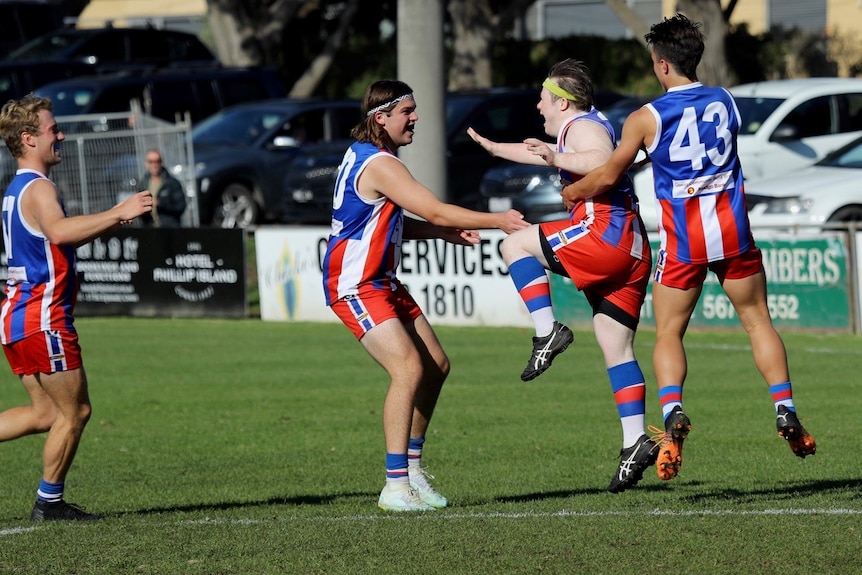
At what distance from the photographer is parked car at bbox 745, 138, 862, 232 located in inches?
666

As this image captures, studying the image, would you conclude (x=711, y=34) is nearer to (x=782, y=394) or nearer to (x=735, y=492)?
(x=735, y=492)

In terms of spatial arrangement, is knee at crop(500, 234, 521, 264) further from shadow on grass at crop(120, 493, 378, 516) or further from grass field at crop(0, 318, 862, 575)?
shadow on grass at crop(120, 493, 378, 516)

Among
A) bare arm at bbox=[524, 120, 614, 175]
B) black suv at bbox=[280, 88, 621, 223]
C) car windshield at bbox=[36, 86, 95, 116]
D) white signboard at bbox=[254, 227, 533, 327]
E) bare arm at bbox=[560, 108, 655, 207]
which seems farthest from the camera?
car windshield at bbox=[36, 86, 95, 116]

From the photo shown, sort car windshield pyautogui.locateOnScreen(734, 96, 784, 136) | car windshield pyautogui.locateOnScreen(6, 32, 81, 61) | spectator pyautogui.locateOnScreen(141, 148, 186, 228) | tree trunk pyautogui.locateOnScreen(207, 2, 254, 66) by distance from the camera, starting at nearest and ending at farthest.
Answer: car windshield pyautogui.locateOnScreen(734, 96, 784, 136)
spectator pyautogui.locateOnScreen(141, 148, 186, 228)
car windshield pyautogui.locateOnScreen(6, 32, 81, 61)
tree trunk pyautogui.locateOnScreen(207, 2, 254, 66)

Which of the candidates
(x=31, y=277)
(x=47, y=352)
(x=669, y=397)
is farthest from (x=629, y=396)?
(x=31, y=277)

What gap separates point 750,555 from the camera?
605cm

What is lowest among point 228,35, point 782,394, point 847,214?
point 847,214

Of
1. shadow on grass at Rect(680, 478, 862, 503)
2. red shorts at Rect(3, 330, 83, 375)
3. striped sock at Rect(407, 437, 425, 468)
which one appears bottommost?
shadow on grass at Rect(680, 478, 862, 503)

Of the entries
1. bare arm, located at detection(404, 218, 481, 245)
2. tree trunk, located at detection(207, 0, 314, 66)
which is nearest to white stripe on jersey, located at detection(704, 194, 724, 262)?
bare arm, located at detection(404, 218, 481, 245)

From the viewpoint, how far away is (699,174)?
23.3ft

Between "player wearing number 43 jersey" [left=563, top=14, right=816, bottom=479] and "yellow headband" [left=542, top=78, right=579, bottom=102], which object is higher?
"yellow headband" [left=542, top=78, right=579, bottom=102]

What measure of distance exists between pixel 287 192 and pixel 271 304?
10.7ft

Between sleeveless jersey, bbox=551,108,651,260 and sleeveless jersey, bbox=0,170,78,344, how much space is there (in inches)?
101

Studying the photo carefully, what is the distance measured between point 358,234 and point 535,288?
3.10ft
